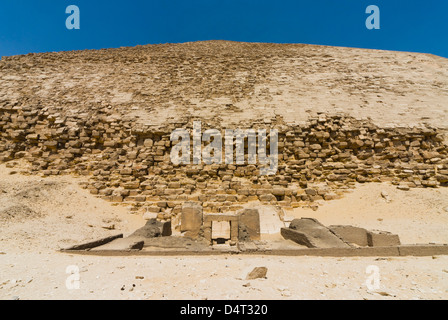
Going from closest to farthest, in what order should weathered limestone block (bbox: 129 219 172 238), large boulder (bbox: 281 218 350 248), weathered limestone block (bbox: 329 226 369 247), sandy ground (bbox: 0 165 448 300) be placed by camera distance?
1. sandy ground (bbox: 0 165 448 300)
2. large boulder (bbox: 281 218 350 248)
3. weathered limestone block (bbox: 329 226 369 247)
4. weathered limestone block (bbox: 129 219 172 238)

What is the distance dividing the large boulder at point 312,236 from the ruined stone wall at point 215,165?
348cm

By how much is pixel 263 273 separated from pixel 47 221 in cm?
699

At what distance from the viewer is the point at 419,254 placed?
17.4 ft

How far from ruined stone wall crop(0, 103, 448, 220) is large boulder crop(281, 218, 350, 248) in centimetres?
348

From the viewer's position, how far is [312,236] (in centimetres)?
623

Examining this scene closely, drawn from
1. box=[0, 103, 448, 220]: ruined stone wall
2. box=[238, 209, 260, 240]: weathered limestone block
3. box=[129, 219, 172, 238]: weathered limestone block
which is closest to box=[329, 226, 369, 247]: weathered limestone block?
box=[238, 209, 260, 240]: weathered limestone block

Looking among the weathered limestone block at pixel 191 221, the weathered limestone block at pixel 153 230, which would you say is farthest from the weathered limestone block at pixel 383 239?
the weathered limestone block at pixel 153 230

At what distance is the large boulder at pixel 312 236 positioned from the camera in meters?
5.77

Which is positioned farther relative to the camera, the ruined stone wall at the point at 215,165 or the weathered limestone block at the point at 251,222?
the ruined stone wall at the point at 215,165

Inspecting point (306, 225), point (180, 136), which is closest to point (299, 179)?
point (306, 225)

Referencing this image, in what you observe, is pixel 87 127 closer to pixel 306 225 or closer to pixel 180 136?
Answer: pixel 180 136

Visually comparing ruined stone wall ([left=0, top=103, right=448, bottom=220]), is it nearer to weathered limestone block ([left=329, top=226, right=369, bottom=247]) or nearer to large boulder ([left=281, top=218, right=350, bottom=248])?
large boulder ([left=281, top=218, right=350, bottom=248])

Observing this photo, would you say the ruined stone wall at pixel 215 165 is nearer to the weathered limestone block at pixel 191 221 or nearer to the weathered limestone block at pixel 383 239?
the weathered limestone block at pixel 191 221

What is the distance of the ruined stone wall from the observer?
1084 centimetres
